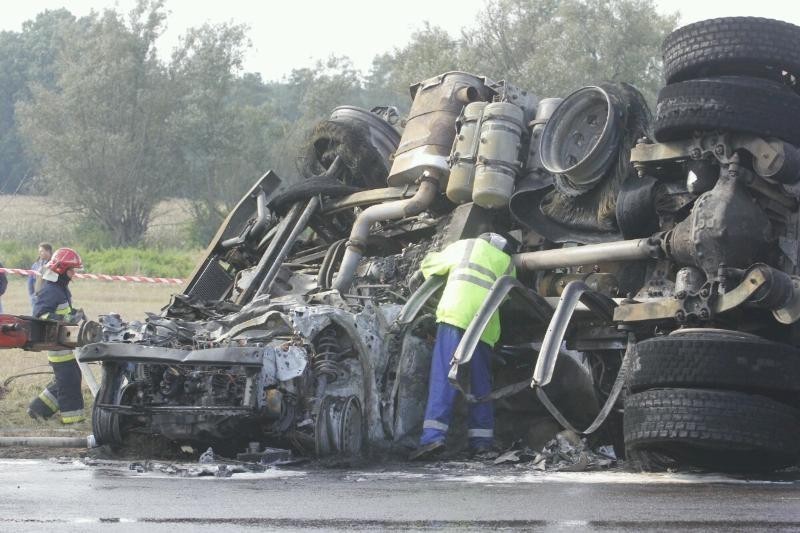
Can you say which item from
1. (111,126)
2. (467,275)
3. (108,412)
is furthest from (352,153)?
(111,126)

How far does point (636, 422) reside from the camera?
7445mm

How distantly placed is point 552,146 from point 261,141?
32.9 meters

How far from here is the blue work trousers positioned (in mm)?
8523

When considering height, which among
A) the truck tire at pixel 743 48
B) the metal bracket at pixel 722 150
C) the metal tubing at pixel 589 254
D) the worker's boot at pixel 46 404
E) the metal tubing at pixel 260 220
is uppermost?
the truck tire at pixel 743 48

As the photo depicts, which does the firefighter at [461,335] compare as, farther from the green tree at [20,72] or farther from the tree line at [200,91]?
the green tree at [20,72]

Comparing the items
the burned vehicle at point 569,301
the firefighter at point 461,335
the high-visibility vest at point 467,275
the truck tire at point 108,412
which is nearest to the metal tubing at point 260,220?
the burned vehicle at point 569,301

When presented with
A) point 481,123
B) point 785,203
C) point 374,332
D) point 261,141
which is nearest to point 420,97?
point 481,123

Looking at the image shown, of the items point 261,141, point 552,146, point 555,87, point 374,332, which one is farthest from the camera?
point 261,141

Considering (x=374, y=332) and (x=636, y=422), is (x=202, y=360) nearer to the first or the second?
(x=374, y=332)

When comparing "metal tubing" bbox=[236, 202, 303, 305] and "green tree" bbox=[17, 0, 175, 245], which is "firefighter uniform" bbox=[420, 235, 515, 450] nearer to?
"metal tubing" bbox=[236, 202, 303, 305]

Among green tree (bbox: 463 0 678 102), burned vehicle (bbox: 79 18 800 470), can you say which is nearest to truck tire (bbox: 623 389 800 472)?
burned vehicle (bbox: 79 18 800 470)

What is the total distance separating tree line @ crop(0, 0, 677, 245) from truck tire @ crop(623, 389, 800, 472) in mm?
27784

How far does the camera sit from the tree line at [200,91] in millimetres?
36375

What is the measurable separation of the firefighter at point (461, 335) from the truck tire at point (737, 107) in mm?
1663
